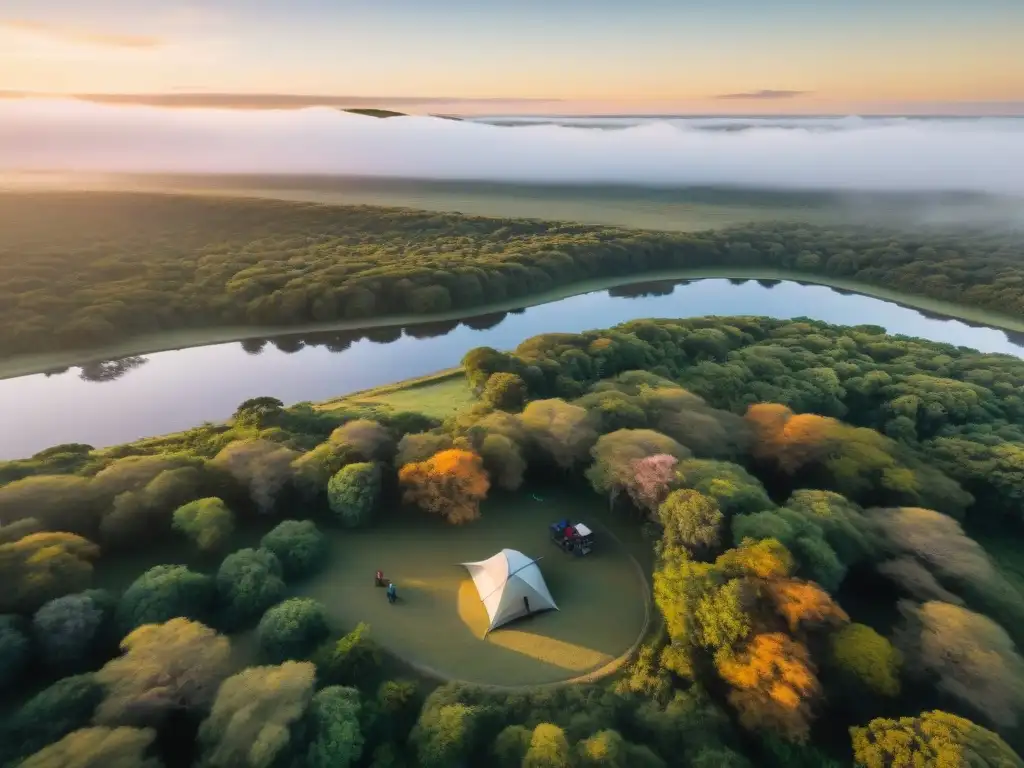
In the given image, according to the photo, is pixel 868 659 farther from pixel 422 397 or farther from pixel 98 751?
pixel 422 397

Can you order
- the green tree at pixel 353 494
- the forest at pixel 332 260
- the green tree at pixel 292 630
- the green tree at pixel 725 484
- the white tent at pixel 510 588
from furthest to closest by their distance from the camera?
1. the forest at pixel 332 260
2. the green tree at pixel 353 494
3. the green tree at pixel 725 484
4. the white tent at pixel 510 588
5. the green tree at pixel 292 630

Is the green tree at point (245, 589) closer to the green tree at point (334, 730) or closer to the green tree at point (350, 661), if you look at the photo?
the green tree at point (350, 661)

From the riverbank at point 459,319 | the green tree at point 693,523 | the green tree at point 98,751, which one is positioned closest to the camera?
the green tree at point 98,751

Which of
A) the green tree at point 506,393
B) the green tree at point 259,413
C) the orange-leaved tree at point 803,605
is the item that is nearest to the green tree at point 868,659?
the orange-leaved tree at point 803,605

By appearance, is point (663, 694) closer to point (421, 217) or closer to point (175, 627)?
point (175, 627)

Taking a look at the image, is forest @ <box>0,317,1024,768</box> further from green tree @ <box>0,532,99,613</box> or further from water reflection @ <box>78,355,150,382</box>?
water reflection @ <box>78,355,150,382</box>

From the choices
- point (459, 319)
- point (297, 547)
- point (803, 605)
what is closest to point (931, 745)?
point (803, 605)
